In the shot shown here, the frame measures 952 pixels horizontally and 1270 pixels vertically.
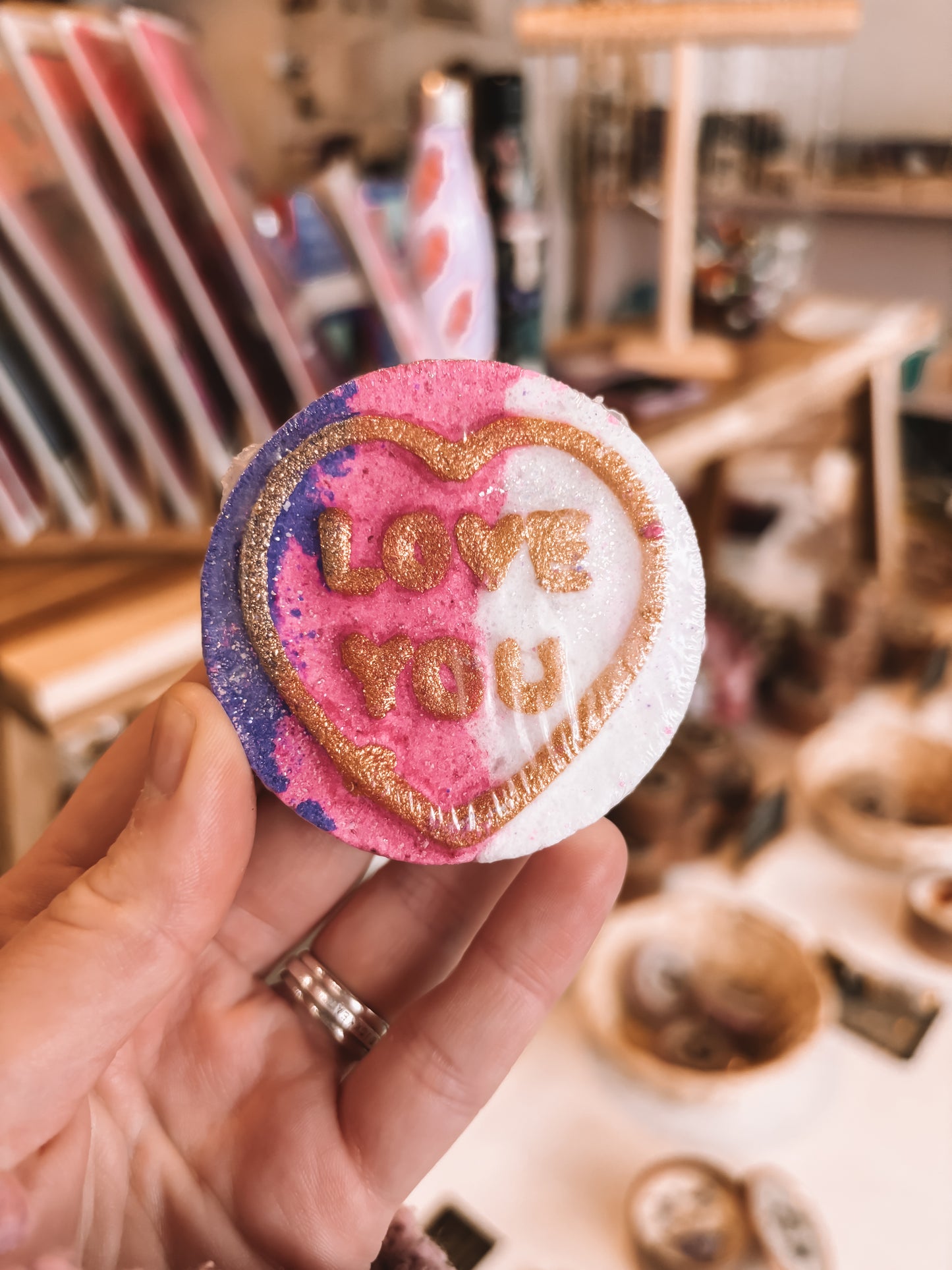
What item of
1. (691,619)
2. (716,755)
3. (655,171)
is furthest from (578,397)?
(655,171)

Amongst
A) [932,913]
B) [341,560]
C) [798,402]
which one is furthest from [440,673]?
[798,402]

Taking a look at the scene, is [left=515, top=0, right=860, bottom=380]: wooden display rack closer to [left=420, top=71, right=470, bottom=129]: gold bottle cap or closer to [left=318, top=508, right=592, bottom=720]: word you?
[left=420, top=71, right=470, bottom=129]: gold bottle cap

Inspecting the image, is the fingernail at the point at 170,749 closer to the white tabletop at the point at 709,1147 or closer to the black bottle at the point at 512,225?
the white tabletop at the point at 709,1147

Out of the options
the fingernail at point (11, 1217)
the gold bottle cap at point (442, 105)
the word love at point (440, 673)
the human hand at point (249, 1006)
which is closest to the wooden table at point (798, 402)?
the gold bottle cap at point (442, 105)

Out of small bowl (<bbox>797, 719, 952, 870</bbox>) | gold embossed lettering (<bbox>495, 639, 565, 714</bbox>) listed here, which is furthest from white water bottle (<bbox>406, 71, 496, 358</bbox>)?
small bowl (<bbox>797, 719, 952, 870</bbox>)

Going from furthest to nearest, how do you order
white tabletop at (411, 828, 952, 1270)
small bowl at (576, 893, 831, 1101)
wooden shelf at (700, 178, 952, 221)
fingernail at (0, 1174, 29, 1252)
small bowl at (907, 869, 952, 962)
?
wooden shelf at (700, 178, 952, 221) → small bowl at (907, 869, 952, 962) → small bowl at (576, 893, 831, 1101) → white tabletop at (411, 828, 952, 1270) → fingernail at (0, 1174, 29, 1252)
